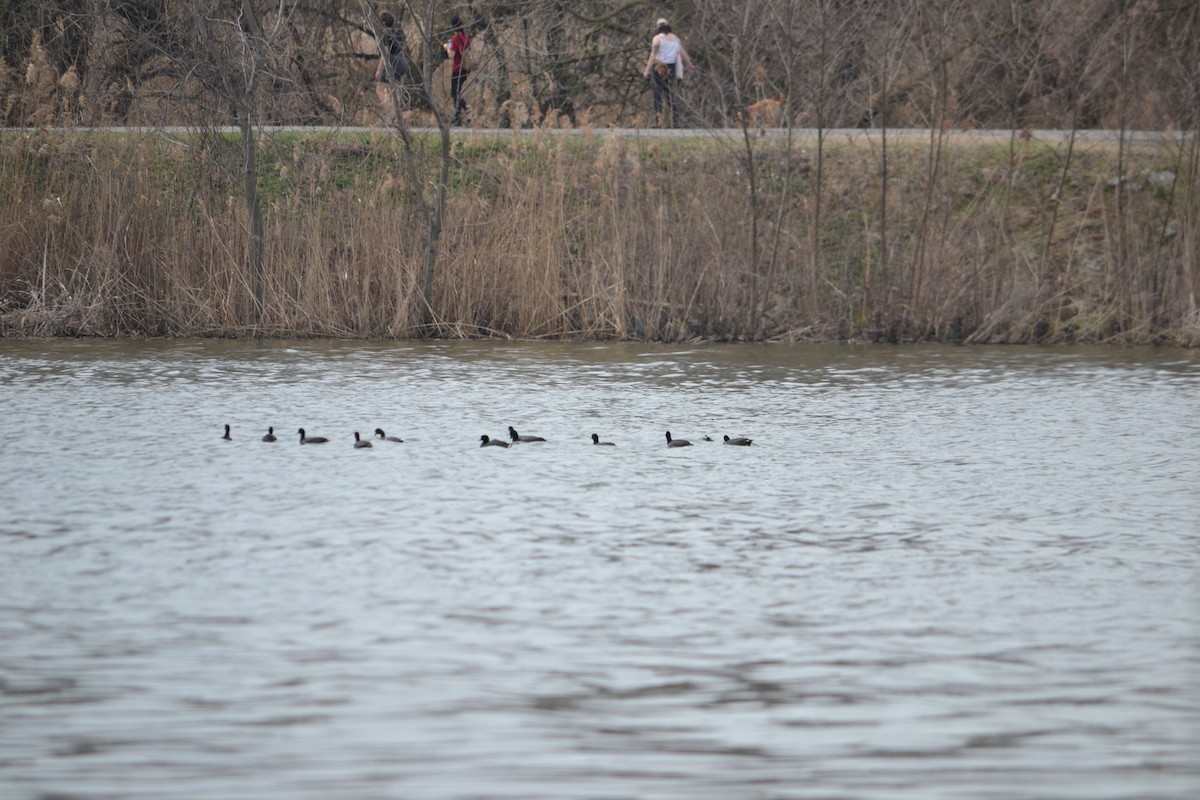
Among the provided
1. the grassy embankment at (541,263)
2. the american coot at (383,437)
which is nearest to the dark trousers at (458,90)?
the grassy embankment at (541,263)

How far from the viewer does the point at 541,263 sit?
1672 cm

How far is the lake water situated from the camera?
15.7 feet

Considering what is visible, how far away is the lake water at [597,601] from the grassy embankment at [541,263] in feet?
14.6

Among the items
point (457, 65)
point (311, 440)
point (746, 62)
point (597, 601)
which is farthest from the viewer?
point (457, 65)

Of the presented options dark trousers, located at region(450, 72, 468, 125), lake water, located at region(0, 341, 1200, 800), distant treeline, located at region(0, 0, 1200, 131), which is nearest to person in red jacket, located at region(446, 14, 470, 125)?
dark trousers, located at region(450, 72, 468, 125)

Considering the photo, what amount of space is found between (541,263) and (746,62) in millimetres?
4045

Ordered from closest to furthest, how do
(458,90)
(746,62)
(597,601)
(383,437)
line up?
(597,601) < (383,437) < (746,62) < (458,90)

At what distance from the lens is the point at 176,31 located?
17734 mm

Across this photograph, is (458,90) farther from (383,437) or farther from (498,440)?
(498,440)

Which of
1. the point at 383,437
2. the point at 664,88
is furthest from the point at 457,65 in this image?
the point at 383,437

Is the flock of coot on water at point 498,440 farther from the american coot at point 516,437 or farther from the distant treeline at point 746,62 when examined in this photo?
the distant treeline at point 746,62

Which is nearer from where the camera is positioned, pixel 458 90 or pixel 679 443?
pixel 679 443

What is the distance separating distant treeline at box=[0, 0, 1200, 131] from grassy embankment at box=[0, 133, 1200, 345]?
2.00 feet

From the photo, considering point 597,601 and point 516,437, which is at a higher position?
point 516,437
